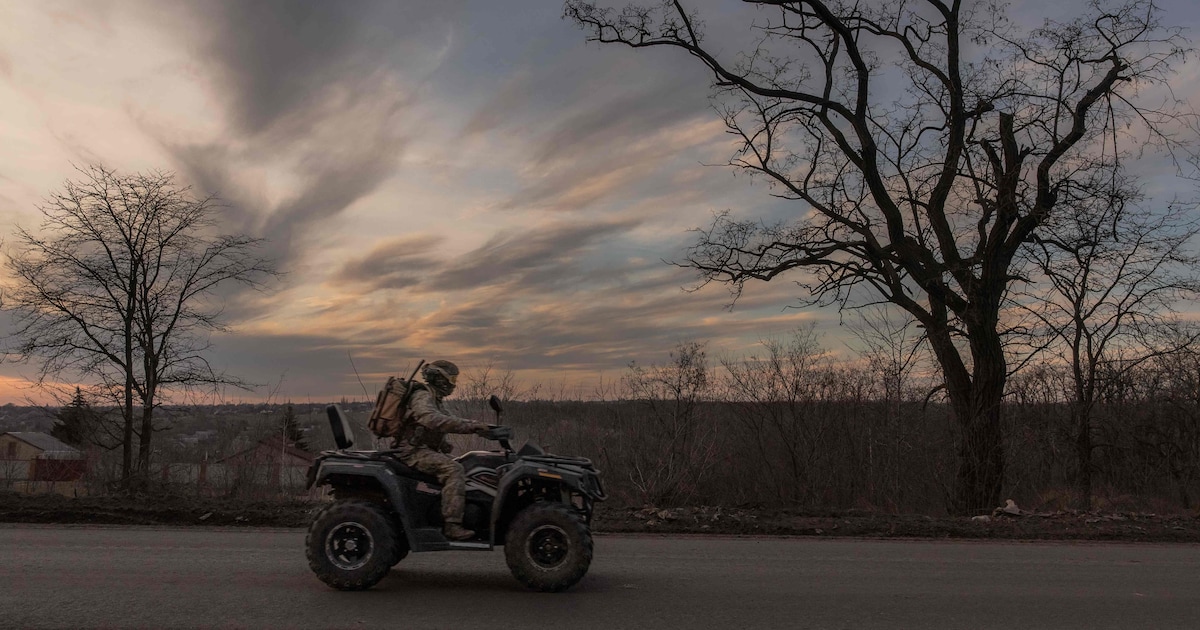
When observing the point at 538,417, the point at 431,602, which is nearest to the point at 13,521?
the point at 431,602

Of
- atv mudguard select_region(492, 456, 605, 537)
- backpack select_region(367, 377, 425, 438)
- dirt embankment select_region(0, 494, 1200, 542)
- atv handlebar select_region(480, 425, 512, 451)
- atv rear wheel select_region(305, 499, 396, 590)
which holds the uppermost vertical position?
backpack select_region(367, 377, 425, 438)

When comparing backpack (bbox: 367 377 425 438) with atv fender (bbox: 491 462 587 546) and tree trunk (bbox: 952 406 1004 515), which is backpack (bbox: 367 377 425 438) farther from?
tree trunk (bbox: 952 406 1004 515)

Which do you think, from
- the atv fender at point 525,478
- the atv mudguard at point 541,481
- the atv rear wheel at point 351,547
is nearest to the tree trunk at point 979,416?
the atv mudguard at point 541,481

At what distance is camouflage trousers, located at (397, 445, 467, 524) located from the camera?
6520mm

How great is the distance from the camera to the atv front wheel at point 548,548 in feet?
21.4

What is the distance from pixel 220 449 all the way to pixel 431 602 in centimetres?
1374

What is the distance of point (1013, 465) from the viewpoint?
21.2m

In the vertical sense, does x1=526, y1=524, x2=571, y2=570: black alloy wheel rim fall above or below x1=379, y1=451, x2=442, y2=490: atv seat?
below

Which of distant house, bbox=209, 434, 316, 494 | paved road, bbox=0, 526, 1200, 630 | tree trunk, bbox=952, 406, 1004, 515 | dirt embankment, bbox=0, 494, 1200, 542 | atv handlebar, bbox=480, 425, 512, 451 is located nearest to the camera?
paved road, bbox=0, 526, 1200, 630

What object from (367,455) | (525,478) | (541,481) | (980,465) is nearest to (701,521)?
(541,481)

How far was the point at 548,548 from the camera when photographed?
21.6 feet

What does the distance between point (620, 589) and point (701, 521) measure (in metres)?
5.38

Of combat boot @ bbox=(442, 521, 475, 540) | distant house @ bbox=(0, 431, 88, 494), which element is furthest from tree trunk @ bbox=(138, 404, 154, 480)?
combat boot @ bbox=(442, 521, 475, 540)

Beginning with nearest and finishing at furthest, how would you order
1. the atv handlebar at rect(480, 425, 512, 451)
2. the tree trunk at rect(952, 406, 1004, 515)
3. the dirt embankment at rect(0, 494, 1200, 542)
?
the atv handlebar at rect(480, 425, 512, 451)
the dirt embankment at rect(0, 494, 1200, 542)
the tree trunk at rect(952, 406, 1004, 515)
